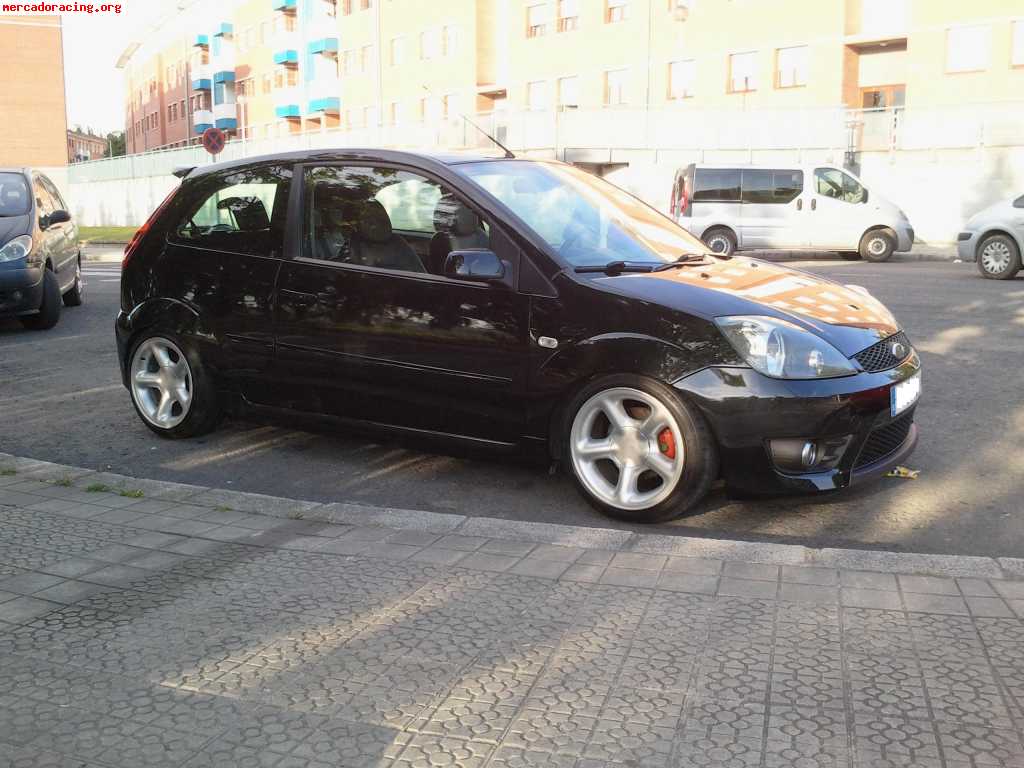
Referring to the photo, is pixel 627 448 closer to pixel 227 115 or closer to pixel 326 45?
pixel 326 45

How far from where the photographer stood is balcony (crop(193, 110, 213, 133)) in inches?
3248

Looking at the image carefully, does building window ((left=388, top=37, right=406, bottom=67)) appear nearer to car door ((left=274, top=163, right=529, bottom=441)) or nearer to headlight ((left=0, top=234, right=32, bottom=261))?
headlight ((left=0, top=234, right=32, bottom=261))

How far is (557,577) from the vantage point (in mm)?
4008

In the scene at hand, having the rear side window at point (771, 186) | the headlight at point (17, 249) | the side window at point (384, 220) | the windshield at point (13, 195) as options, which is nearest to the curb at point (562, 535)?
the side window at point (384, 220)

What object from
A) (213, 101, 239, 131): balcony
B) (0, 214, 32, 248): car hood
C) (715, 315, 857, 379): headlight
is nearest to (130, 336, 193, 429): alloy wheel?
(715, 315, 857, 379): headlight

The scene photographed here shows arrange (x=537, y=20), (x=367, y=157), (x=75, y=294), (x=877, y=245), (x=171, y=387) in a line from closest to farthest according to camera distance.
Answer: (x=367, y=157) → (x=171, y=387) → (x=75, y=294) → (x=877, y=245) → (x=537, y=20)

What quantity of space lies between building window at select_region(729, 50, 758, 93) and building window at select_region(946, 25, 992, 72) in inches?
267

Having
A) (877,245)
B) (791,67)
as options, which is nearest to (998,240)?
(877,245)

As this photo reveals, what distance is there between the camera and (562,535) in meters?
4.50

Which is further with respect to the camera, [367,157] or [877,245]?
[877,245]

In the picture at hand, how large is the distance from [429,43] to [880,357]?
171 ft

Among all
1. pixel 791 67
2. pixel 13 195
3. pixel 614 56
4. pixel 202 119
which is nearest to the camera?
pixel 13 195

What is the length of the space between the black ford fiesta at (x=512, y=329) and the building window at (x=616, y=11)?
3823 cm

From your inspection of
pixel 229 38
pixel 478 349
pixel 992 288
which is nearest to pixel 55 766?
pixel 478 349
